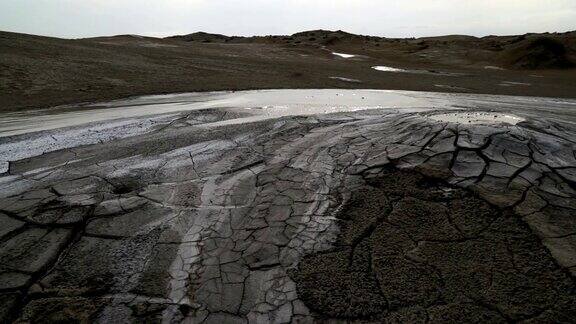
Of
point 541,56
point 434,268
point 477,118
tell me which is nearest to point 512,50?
point 541,56

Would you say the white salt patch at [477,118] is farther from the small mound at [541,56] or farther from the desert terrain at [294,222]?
the small mound at [541,56]

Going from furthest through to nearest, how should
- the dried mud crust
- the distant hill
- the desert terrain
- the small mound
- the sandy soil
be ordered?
the distant hill → the small mound → the sandy soil → the desert terrain → the dried mud crust

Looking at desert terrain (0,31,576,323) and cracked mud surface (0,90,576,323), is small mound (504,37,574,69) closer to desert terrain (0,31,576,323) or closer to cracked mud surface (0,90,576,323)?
desert terrain (0,31,576,323)

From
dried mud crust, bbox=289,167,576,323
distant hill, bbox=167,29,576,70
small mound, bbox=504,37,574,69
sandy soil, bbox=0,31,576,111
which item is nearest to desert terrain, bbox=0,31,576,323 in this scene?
dried mud crust, bbox=289,167,576,323

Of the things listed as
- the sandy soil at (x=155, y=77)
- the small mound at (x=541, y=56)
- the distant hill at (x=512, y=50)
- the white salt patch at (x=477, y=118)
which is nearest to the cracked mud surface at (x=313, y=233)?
the white salt patch at (x=477, y=118)

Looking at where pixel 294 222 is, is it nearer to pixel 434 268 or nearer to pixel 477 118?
pixel 434 268

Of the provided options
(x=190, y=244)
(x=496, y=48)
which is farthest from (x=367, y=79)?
(x=496, y=48)
